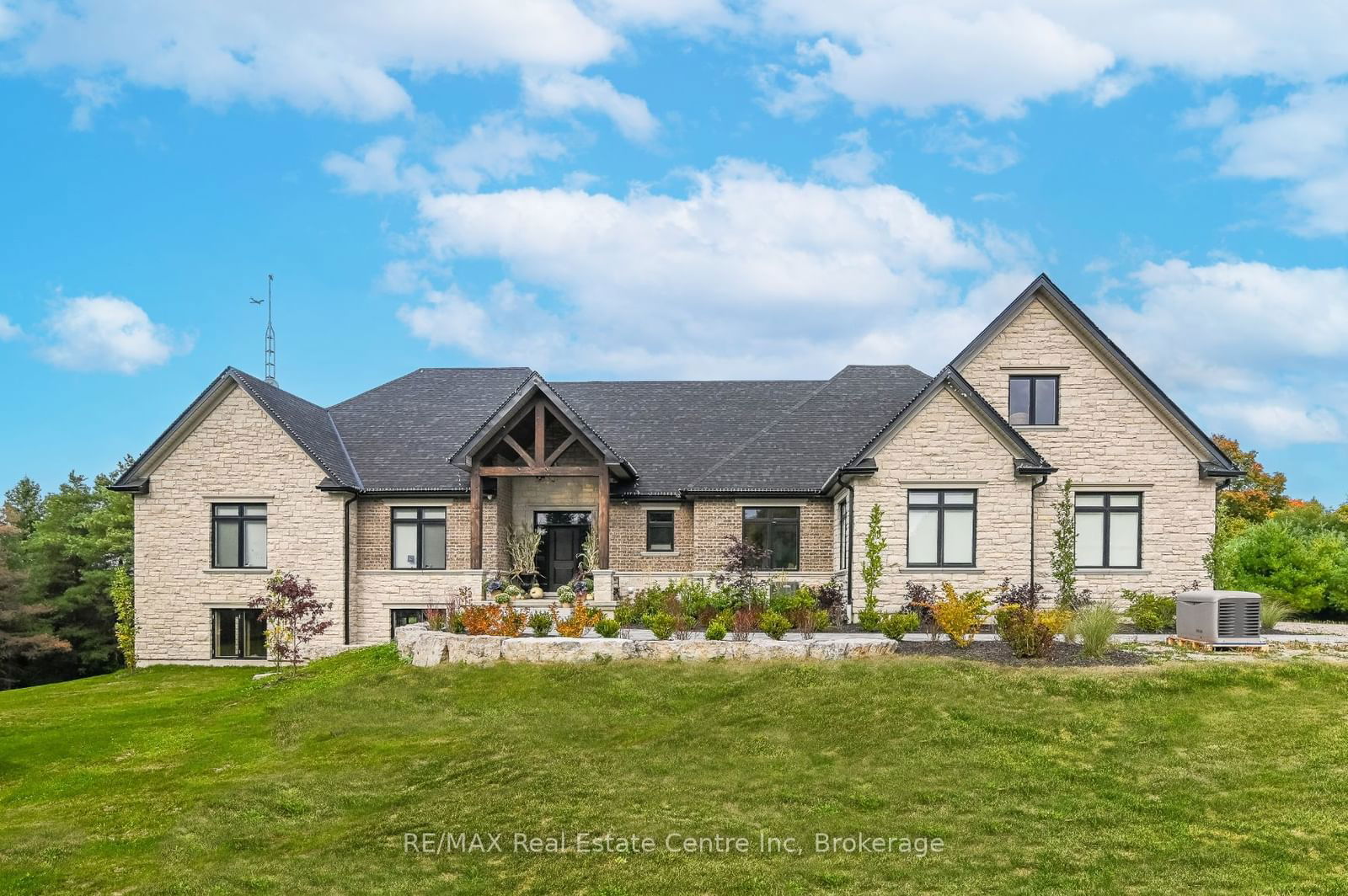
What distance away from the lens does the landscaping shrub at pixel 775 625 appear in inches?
714

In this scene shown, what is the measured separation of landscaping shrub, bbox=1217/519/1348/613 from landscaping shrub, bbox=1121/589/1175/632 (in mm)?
8533

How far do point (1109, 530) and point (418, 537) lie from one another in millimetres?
17279

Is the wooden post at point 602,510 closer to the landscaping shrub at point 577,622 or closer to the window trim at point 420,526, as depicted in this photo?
the landscaping shrub at point 577,622

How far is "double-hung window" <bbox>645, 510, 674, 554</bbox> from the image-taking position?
2608cm

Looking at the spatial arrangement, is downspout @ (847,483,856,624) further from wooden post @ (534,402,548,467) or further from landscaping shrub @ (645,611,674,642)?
wooden post @ (534,402,548,467)

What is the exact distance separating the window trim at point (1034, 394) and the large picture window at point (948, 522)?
304 cm

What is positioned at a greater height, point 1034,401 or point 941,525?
point 1034,401

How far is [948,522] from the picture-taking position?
21250mm

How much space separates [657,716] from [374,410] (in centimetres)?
1814

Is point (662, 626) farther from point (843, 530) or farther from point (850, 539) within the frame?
point (843, 530)

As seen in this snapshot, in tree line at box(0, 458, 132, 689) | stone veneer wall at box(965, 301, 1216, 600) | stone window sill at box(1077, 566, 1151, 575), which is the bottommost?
tree line at box(0, 458, 132, 689)

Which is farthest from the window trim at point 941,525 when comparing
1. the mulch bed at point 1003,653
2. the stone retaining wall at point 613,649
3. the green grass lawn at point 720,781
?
the green grass lawn at point 720,781

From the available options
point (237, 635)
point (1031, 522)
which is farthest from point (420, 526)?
point (1031, 522)

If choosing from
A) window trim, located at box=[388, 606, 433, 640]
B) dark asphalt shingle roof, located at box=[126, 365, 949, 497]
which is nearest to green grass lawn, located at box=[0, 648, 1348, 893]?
window trim, located at box=[388, 606, 433, 640]
